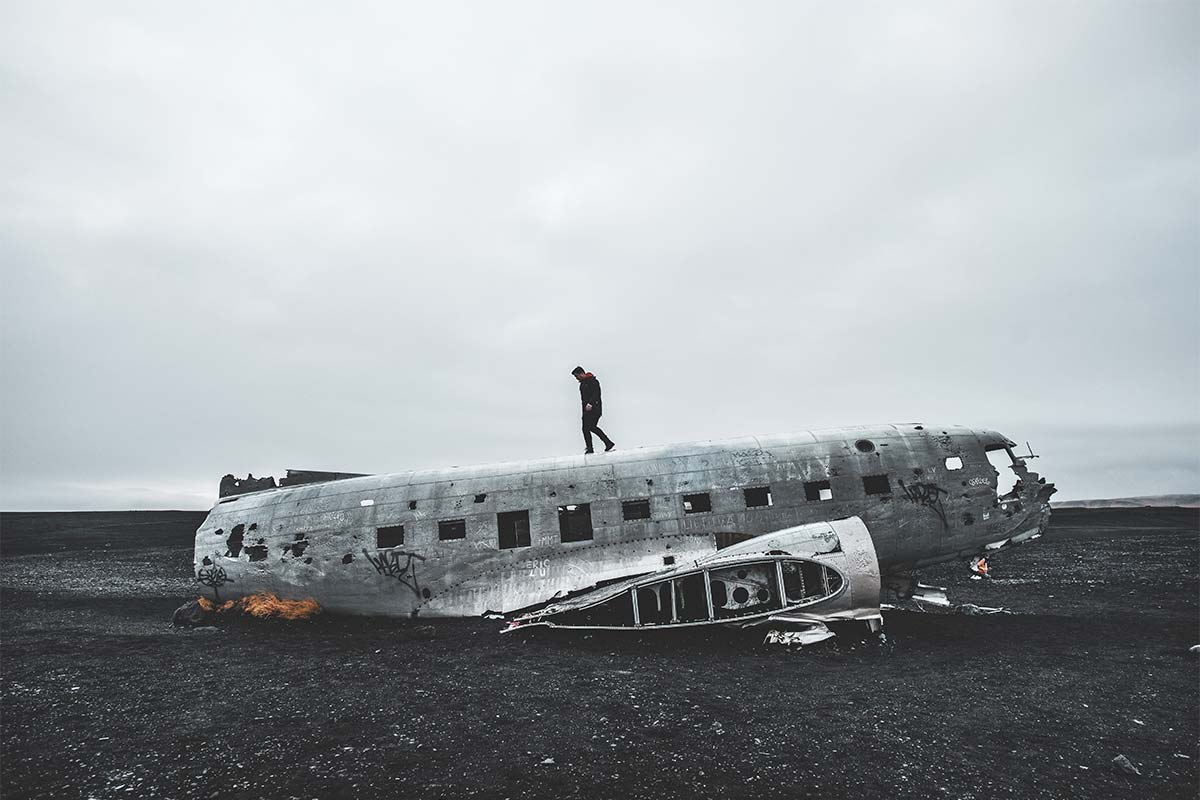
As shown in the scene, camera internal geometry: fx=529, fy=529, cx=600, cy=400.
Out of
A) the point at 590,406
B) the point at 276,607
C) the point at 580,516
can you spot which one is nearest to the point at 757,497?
the point at 580,516

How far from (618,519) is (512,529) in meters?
2.96

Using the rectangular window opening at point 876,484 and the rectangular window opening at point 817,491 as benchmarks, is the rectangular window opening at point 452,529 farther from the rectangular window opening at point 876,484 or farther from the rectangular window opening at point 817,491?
the rectangular window opening at point 876,484

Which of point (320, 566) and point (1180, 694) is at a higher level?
point (320, 566)

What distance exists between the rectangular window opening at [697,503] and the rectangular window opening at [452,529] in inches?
239

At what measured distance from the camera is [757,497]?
45.8ft

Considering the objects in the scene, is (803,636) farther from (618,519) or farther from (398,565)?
(398,565)

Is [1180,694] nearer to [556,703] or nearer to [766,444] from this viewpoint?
[766,444]

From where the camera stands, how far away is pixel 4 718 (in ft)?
28.0

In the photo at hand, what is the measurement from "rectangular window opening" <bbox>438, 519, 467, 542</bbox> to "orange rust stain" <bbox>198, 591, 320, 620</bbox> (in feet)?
14.0

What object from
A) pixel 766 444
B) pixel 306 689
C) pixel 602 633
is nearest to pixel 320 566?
pixel 306 689

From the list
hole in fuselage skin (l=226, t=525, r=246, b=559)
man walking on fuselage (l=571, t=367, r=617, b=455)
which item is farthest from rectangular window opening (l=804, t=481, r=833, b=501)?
hole in fuselage skin (l=226, t=525, r=246, b=559)

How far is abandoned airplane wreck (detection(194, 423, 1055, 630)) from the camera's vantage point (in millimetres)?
13680

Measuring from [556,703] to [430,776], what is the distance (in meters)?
2.63

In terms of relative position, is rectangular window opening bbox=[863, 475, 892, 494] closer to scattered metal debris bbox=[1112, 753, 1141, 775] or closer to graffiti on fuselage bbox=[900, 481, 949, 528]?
graffiti on fuselage bbox=[900, 481, 949, 528]
